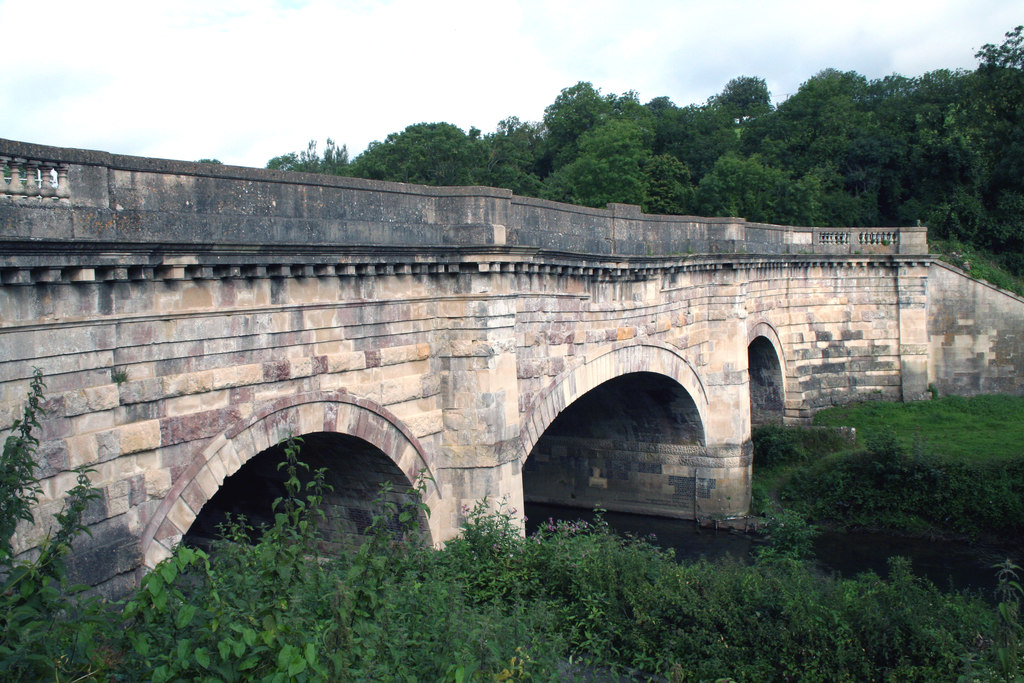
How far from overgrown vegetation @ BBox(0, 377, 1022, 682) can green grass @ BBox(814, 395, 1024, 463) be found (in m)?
7.98

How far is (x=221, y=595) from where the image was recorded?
514 cm

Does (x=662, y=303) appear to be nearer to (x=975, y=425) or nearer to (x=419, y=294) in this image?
(x=419, y=294)

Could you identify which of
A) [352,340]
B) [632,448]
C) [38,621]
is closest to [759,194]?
[632,448]

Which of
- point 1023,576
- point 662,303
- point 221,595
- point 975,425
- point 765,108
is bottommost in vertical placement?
point 1023,576

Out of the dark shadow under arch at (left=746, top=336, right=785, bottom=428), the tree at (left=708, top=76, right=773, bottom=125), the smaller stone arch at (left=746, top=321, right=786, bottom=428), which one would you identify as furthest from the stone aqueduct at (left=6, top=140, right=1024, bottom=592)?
the tree at (left=708, top=76, right=773, bottom=125)

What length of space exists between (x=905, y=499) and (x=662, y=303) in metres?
7.43

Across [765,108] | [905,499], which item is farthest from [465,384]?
[765,108]

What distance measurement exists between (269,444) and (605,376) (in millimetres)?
7250

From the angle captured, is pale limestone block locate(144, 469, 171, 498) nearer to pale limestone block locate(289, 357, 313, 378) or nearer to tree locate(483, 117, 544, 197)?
pale limestone block locate(289, 357, 313, 378)

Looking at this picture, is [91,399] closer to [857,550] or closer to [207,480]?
[207,480]

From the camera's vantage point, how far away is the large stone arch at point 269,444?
24.4 ft

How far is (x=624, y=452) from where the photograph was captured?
20266 mm

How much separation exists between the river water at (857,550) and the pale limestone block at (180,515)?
34.1 feet

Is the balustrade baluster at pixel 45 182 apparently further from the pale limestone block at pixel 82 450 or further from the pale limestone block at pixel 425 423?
the pale limestone block at pixel 425 423
